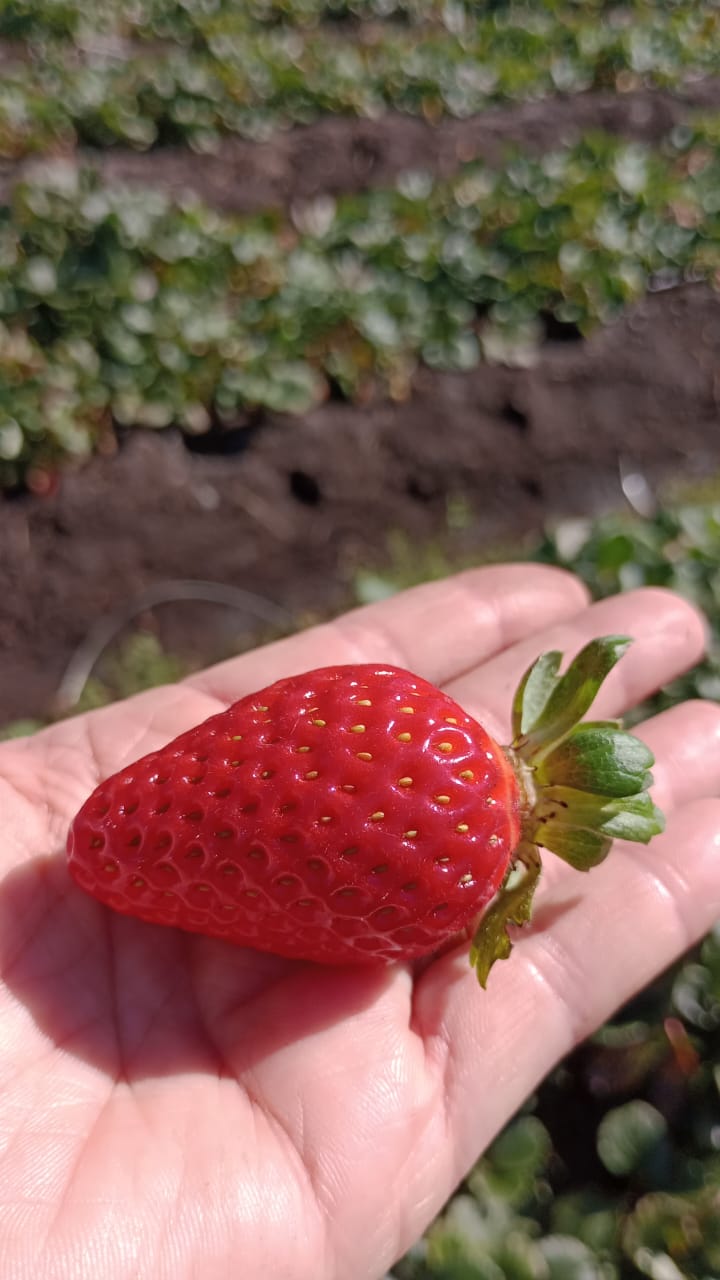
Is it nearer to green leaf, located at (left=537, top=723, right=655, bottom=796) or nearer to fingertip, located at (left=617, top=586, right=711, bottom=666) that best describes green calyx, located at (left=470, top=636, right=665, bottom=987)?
green leaf, located at (left=537, top=723, right=655, bottom=796)

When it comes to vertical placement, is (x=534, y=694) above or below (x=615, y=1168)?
above

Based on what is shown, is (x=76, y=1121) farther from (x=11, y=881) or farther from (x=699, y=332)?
(x=699, y=332)

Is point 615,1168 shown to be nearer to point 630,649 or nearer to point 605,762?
point 605,762

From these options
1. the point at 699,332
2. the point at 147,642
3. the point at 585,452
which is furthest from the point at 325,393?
the point at 699,332

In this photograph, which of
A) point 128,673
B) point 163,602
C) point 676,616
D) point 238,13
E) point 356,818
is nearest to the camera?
point 356,818

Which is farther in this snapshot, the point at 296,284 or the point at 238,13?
the point at 238,13

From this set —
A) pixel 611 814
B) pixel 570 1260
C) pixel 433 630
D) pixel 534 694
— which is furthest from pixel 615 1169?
pixel 433 630

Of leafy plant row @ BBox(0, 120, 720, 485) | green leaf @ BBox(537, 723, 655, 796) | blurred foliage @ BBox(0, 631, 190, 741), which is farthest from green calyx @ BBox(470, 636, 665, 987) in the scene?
leafy plant row @ BBox(0, 120, 720, 485)

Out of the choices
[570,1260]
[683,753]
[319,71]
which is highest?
[683,753]
